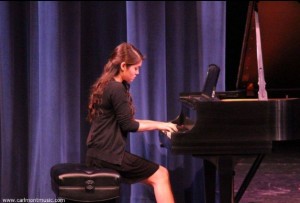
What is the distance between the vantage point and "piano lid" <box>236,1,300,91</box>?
124 inches

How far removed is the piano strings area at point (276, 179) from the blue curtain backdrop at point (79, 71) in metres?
0.41

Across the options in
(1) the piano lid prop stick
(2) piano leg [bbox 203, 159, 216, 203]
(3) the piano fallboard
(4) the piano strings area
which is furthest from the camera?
(4) the piano strings area

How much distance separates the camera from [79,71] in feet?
12.3

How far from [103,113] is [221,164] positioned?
30.1 inches

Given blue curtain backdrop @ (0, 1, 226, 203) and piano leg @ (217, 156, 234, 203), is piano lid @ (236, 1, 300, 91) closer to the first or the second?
blue curtain backdrop @ (0, 1, 226, 203)

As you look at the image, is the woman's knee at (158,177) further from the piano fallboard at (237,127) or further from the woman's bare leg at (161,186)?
the piano fallboard at (237,127)

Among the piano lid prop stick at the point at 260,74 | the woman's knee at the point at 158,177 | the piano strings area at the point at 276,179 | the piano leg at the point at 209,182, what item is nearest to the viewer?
the piano lid prop stick at the point at 260,74

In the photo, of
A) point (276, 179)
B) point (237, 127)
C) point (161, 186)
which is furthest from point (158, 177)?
point (276, 179)

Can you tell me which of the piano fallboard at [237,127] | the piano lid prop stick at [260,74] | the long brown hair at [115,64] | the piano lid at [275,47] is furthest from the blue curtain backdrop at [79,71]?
the piano fallboard at [237,127]

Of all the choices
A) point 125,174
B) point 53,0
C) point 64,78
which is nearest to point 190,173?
point 125,174

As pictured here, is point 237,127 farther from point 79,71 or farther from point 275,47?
point 79,71

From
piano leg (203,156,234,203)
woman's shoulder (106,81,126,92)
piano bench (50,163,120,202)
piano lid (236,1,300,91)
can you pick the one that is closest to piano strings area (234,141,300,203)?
piano lid (236,1,300,91)

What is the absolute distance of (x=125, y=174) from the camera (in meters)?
3.12

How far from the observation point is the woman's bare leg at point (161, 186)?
307cm
